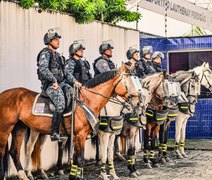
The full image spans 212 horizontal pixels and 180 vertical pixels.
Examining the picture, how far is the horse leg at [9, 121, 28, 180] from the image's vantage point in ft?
32.5

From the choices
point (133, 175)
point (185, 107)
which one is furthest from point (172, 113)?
point (133, 175)

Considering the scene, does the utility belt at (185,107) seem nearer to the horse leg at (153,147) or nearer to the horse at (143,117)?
the horse leg at (153,147)

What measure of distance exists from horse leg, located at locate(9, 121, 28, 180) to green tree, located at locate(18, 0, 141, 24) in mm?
2254

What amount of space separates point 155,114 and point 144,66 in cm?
131

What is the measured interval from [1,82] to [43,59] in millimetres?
1037

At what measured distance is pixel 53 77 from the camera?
31.2 ft

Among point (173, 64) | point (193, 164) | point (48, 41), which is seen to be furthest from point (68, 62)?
point (173, 64)

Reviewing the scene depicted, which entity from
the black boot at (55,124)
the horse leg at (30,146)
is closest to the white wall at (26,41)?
the horse leg at (30,146)

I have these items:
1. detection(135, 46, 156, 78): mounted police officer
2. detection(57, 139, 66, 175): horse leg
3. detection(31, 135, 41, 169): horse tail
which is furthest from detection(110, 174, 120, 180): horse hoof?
detection(135, 46, 156, 78): mounted police officer

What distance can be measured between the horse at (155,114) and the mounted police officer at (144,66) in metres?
0.66

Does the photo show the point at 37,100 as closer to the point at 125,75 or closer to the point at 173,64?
the point at 125,75

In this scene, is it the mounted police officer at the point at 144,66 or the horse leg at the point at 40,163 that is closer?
the horse leg at the point at 40,163

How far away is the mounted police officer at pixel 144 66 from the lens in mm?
12938

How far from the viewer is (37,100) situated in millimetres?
9781
